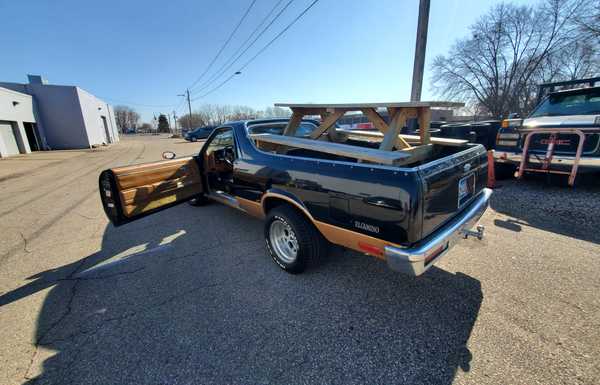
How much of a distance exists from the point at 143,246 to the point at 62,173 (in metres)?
10.7

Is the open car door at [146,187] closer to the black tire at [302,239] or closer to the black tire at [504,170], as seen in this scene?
the black tire at [302,239]

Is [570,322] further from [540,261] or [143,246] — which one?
[143,246]

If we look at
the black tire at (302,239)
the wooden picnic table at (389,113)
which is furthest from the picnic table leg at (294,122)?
the black tire at (302,239)

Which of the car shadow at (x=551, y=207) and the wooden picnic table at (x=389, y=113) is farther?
the car shadow at (x=551, y=207)

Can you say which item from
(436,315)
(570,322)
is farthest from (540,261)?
(436,315)

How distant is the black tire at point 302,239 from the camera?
8.46ft

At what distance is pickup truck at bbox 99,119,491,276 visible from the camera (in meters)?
1.87

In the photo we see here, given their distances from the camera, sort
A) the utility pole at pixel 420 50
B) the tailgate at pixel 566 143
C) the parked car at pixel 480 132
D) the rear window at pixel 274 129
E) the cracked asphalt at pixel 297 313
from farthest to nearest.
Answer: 1. the utility pole at pixel 420 50
2. the parked car at pixel 480 132
3. the tailgate at pixel 566 143
4. the rear window at pixel 274 129
5. the cracked asphalt at pixel 297 313

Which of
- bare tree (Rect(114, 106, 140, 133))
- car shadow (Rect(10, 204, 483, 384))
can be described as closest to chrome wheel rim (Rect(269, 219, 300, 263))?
car shadow (Rect(10, 204, 483, 384))

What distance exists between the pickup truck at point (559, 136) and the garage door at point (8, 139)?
89.2 ft

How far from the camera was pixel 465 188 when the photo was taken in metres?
2.46

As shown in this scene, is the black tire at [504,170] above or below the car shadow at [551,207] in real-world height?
above

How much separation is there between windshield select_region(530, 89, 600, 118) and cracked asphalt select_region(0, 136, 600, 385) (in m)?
2.62

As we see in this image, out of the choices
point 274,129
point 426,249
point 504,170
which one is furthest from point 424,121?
point 504,170
